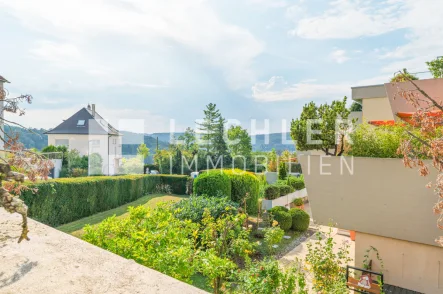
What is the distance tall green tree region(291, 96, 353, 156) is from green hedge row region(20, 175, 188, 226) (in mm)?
6949

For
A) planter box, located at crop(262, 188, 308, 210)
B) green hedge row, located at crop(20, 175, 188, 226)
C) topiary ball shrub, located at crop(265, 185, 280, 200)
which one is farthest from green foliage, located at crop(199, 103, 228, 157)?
topiary ball shrub, located at crop(265, 185, 280, 200)

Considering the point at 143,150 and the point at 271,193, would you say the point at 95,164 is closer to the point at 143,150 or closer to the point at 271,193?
the point at 143,150

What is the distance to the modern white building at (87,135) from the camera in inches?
1014

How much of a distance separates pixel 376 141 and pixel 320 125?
7.51 ft

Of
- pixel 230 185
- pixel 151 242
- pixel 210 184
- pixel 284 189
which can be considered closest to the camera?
pixel 151 242

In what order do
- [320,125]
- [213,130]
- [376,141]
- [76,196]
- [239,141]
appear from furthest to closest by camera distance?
[213,130], [239,141], [76,196], [320,125], [376,141]

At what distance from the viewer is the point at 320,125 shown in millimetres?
7285

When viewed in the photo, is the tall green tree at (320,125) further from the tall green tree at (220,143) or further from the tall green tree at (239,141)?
the tall green tree at (239,141)

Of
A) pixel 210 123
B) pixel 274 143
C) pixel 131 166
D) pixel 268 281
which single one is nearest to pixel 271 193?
pixel 268 281

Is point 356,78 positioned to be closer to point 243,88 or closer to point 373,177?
point 373,177

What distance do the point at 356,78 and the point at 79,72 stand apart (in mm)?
10466

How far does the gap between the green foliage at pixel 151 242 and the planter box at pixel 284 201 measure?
7355mm

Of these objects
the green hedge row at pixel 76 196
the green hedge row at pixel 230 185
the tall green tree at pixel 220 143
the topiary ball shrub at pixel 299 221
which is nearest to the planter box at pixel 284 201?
the green hedge row at pixel 230 185

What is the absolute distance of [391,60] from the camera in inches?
347
